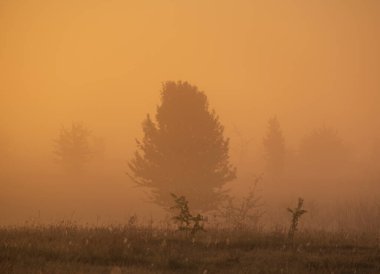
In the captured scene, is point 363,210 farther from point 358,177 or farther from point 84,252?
point 358,177

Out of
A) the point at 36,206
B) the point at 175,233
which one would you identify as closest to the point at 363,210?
the point at 175,233

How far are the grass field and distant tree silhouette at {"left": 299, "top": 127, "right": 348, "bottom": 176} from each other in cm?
5804

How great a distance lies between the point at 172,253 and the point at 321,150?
6264 centimetres

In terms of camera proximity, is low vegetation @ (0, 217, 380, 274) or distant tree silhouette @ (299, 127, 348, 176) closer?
low vegetation @ (0, 217, 380, 274)

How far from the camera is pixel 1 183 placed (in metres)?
58.5

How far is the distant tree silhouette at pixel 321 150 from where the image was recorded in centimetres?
6806

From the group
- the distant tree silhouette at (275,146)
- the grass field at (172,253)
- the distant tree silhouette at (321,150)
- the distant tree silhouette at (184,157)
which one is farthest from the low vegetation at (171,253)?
the distant tree silhouette at (321,150)

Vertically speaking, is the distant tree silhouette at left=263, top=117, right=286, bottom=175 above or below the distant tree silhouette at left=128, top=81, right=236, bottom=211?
above

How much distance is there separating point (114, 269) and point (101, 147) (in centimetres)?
7712

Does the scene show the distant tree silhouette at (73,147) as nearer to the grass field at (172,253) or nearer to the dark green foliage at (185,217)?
the grass field at (172,253)

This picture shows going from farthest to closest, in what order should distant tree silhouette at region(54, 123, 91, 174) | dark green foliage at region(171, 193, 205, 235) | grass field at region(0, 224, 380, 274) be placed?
distant tree silhouette at region(54, 123, 91, 174), dark green foliage at region(171, 193, 205, 235), grass field at region(0, 224, 380, 274)

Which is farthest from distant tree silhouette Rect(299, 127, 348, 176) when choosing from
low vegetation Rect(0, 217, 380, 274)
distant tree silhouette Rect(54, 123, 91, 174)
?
low vegetation Rect(0, 217, 380, 274)

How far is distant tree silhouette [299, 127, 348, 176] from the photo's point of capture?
68.1m

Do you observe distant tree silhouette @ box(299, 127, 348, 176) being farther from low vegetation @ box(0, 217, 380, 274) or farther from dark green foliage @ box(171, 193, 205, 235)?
dark green foliage @ box(171, 193, 205, 235)
